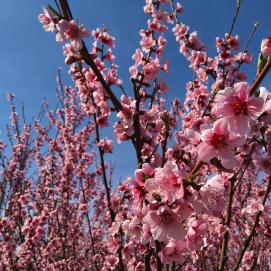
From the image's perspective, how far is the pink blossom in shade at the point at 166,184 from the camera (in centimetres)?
166

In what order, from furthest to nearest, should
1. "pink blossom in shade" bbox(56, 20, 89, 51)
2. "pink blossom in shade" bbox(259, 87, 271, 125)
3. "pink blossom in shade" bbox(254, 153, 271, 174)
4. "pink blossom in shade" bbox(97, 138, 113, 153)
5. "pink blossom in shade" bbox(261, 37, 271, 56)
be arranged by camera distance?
"pink blossom in shade" bbox(97, 138, 113, 153), "pink blossom in shade" bbox(254, 153, 271, 174), "pink blossom in shade" bbox(56, 20, 89, 51), "pink blossom in shade" bbox(261, 37, 271, 56), "pink blossom in shade" bbox(259, 87, 271, 125)

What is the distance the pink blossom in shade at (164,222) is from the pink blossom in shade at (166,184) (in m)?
0.06

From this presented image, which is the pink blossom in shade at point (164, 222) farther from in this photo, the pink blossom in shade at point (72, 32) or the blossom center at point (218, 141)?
the pink blossom in shade at point (72, 32)

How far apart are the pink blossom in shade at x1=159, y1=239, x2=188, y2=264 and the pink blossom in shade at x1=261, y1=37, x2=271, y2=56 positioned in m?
→ 1.20

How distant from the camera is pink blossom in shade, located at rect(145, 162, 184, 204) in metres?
1.66

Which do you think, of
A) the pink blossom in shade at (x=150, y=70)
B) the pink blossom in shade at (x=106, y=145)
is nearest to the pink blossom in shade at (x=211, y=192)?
the pink blossom in shade at (x=106, y=145)

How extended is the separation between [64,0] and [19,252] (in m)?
5.43

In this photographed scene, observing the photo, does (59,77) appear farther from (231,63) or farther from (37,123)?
(231,63)

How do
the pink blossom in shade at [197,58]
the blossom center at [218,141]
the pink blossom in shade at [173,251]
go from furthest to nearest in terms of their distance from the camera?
the pink blossom in shade at [197,58] < the pink blossom in shade at [173,251] < the blossom center at [218,141]

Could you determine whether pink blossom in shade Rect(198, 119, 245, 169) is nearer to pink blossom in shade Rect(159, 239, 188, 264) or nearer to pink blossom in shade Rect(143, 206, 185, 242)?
pink blossom in shade Rect(143, 206, 185, 242)

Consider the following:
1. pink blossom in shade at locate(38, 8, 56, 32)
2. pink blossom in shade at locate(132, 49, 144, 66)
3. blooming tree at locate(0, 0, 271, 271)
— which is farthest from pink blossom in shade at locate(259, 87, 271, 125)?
pink blossom in shade at locate(132, 49, 144, 66)

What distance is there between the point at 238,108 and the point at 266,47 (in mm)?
504

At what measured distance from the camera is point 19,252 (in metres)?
6.45

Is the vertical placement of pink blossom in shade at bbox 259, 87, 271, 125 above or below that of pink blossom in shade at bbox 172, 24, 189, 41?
below
